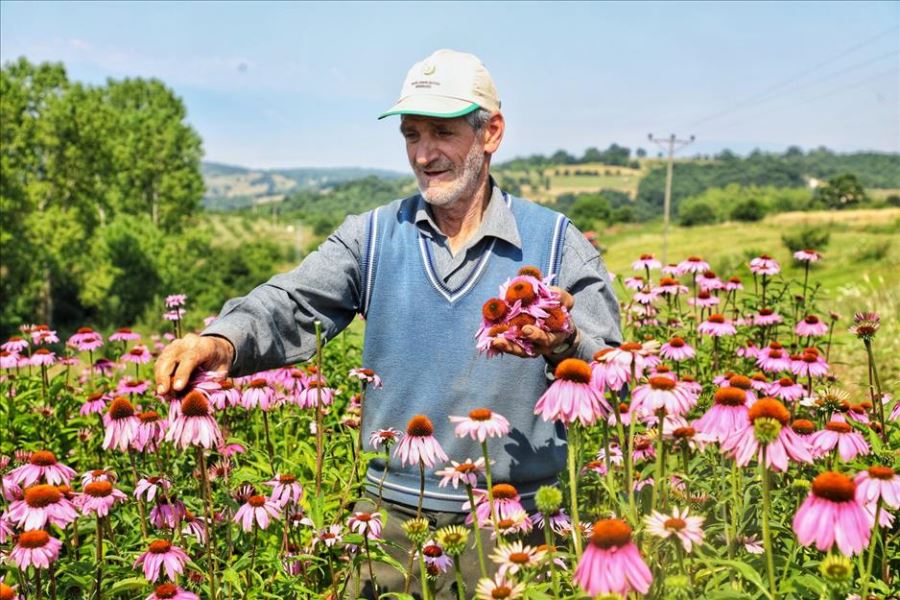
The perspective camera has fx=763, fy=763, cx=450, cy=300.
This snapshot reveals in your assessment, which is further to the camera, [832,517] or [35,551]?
[35,551]

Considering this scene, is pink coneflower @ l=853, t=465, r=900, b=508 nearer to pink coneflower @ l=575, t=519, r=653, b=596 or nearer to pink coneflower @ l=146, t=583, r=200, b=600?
pink coneflower @ l=575, t=519, r=653, b=596

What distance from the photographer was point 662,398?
4.58 feet

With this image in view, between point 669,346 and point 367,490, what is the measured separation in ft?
4.51

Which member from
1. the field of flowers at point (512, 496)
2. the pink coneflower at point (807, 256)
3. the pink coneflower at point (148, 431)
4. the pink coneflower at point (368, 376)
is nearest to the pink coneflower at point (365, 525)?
the field of flowers at point (512, 496)

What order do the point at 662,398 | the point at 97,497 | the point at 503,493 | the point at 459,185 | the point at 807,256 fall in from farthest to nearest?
the point at 807,256 < the point at 459,185 < the point at 97,497 < the point at 503,493 < the point at 662,398

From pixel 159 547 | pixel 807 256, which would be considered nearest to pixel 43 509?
pixel 159 547

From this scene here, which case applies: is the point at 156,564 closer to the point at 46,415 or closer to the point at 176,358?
the point at 176,358

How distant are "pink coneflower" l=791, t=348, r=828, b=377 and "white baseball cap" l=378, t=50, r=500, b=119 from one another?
64.5 inches

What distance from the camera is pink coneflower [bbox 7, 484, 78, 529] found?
5.87ft

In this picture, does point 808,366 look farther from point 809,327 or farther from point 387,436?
point 387,436

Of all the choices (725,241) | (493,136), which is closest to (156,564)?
(493,136)

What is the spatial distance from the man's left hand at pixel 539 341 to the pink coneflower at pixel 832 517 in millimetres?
619

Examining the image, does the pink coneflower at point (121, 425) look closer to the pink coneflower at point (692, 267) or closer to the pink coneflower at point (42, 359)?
the pink coneflower at point (42, 359)

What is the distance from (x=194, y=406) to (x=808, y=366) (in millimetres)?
2359
